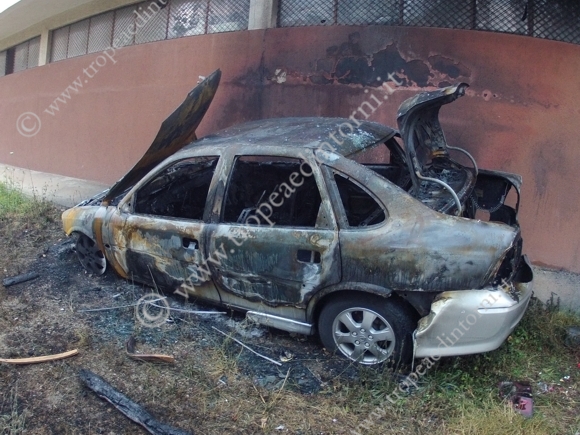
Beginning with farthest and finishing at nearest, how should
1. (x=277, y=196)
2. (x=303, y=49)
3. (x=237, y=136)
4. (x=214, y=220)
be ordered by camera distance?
1. (x=303, y=49)
2. (x=277, y=196)
3. (x=237, y=136)
4. (x=214, y=220)

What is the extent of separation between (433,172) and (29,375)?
3.18 meters

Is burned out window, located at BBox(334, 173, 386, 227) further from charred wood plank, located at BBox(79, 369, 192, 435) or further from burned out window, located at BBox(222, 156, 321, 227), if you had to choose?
charred wood plank, located at BBox(79, 369, 192, 435)

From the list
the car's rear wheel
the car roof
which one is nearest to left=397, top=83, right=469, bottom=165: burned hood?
the car roof

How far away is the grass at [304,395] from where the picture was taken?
3010 mm

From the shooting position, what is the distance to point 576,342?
3.99 m

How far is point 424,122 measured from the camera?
4020mm

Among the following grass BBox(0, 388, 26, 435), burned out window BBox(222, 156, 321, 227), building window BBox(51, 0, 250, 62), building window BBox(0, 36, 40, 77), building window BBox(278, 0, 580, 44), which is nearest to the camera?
grass BBox(0, 388, 26, 435)

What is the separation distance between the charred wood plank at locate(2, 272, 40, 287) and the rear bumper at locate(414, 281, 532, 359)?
376 cm

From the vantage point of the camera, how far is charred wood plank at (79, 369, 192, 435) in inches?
116

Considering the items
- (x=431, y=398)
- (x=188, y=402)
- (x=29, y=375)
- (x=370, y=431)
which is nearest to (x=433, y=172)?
(x=431, y=398)

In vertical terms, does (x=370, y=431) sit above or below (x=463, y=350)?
below

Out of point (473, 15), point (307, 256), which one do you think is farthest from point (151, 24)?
point (307, 256)

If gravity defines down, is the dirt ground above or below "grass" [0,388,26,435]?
above

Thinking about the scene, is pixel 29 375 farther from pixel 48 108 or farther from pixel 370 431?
pixel 48 108
